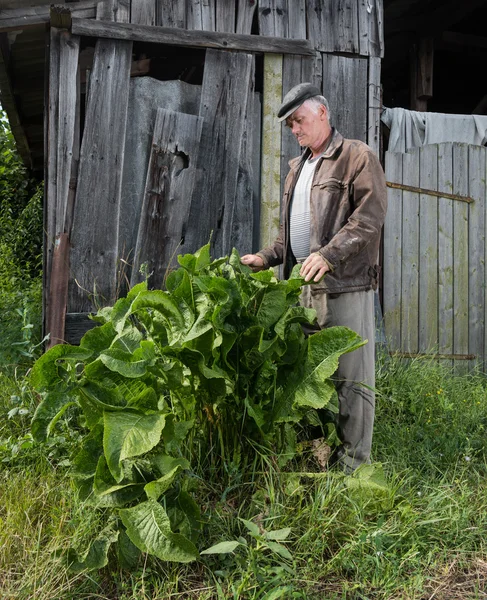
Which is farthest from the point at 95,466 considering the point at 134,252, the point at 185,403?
the point at 134,252

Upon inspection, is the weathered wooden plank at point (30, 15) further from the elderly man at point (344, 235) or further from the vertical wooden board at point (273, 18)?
the elderly man at point (344, 235)

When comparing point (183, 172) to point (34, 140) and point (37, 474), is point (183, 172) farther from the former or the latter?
point (34, 140)

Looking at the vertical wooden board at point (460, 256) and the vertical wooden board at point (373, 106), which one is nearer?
the vertical wooden board at point (373, 106)

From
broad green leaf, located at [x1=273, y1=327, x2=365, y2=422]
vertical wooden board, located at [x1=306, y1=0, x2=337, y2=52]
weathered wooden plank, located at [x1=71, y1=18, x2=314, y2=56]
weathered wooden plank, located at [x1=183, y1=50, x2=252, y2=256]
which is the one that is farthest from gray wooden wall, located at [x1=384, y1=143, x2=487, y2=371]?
broad green leaf, located at [x1=273, y1=327, x2=365, y2=422]

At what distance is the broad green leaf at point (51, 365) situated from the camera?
2.79 meters

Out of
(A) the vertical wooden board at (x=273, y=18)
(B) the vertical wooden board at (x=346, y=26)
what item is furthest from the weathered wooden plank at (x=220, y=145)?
(B) the vertical wooden board at (x=346, y=26)

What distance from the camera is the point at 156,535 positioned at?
2.46 m

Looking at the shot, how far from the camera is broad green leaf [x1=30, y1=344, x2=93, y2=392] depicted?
2.79 meters

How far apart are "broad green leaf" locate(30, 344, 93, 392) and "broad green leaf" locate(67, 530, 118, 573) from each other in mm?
632

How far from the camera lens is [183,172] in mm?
4883

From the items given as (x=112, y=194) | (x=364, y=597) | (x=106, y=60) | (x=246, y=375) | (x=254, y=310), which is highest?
(x=106, y=60)

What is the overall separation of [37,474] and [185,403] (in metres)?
0.98

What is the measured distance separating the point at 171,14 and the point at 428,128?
2.71 metres

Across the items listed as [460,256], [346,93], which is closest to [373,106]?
[346,93]
